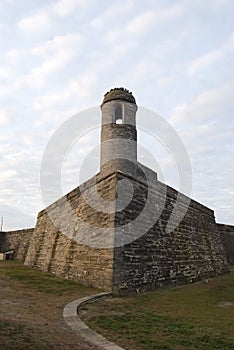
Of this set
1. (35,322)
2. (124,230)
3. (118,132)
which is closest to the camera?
(35,322)

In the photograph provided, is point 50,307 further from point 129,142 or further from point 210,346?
point 129,142

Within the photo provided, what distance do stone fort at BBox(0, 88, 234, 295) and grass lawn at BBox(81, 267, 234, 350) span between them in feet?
4.59

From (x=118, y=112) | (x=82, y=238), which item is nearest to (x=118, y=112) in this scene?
(x=118, y=112)

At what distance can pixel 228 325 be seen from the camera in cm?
604

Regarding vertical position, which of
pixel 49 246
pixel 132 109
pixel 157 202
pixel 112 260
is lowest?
pixel 112 260

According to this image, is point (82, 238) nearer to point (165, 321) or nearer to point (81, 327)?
point (165, 321)

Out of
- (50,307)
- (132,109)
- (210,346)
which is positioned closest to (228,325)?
(210,346)

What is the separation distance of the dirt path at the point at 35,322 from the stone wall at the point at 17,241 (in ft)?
61.4

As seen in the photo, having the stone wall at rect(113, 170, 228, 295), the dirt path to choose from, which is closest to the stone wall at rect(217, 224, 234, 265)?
the stone wall at rect(113, 170, 228, 295)

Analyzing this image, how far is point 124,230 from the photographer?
10.3 m

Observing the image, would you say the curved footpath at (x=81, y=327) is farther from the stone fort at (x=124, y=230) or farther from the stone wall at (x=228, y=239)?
the stone wall at (x=228, y=239)

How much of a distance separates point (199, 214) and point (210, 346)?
15.1 meters

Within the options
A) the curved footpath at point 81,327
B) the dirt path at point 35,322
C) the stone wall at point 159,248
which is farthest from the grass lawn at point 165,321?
the stone wall at point 159,248

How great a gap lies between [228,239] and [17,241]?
783 inches
